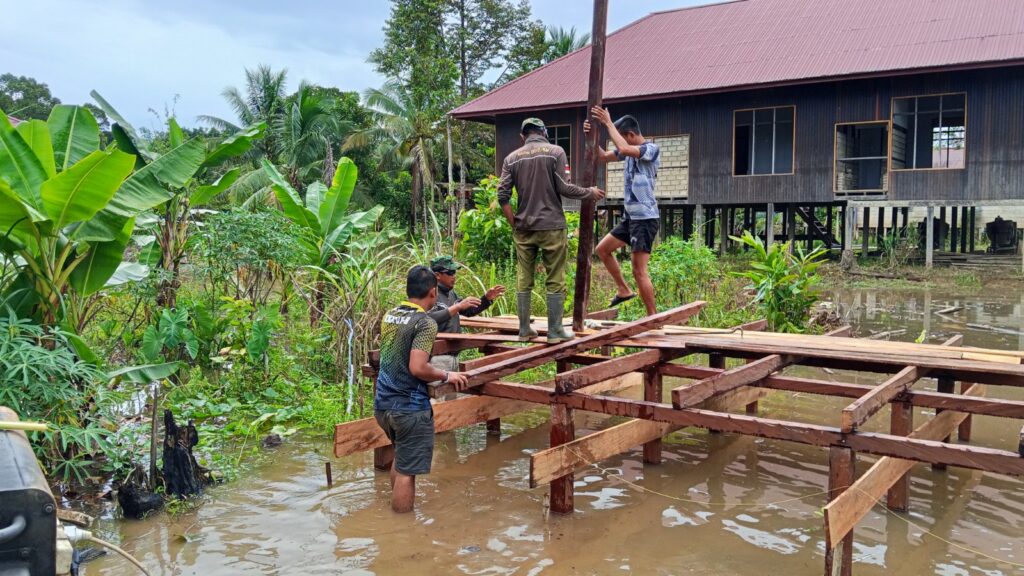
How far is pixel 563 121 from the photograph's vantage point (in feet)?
76.4

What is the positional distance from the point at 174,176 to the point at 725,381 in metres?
5.13

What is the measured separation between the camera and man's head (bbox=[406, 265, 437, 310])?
5.16 meters

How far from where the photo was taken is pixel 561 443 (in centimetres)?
551

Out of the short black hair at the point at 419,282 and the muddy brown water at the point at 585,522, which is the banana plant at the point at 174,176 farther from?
the short black hair at the point at 419,282

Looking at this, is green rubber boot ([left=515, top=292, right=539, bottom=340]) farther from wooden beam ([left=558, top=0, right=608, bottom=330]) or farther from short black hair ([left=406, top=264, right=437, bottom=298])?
short black hair ([left=406, top=264, right=437, bottom=298])

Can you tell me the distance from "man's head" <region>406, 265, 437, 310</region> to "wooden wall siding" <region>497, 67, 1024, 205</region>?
17583 millimetres

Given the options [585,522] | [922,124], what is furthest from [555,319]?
[922,124]

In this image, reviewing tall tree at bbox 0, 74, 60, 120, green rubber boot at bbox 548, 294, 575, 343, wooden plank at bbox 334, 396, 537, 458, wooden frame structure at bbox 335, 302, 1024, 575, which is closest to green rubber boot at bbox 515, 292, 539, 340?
wooden frame structure at bbox 335, 302, 1024, 575

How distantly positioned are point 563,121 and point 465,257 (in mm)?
12143

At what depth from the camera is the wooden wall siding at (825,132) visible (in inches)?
716

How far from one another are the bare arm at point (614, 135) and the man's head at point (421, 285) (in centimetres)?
180

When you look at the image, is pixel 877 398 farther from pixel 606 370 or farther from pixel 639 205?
pixel 639 205

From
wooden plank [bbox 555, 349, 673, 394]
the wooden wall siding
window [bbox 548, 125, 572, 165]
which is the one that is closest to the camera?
wooden plank [bbox 555, 349, 673, 394]

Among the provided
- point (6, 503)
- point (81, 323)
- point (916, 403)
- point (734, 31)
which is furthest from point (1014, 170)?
point (6, 503)
